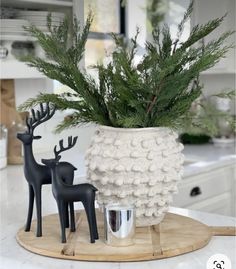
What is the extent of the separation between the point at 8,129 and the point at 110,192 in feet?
4.50

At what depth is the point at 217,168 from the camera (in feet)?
9.36

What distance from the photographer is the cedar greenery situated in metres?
1.20

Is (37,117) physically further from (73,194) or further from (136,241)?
(136,241)

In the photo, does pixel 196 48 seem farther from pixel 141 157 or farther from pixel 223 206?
pixel 223 206

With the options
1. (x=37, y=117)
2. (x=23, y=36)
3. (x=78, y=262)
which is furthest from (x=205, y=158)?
(x=78, y=262)

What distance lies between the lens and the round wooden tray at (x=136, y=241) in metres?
1.15

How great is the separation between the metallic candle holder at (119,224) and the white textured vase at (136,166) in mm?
71

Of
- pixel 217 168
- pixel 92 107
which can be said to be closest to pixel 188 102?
pixel 92 107

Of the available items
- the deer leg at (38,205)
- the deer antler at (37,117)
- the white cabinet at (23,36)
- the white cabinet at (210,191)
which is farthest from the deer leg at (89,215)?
the white cabinet at (210,191)

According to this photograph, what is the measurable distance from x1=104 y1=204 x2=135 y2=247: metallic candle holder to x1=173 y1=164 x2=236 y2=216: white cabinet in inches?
56.0

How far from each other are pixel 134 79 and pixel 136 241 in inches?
14.3

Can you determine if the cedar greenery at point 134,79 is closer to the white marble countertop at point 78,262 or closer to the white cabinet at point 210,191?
the white marble countertop at point 78,262

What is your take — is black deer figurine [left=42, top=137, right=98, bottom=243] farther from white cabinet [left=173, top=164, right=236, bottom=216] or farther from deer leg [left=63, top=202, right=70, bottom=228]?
white cabinet [left=173, top=164, right=236, bottom=216]

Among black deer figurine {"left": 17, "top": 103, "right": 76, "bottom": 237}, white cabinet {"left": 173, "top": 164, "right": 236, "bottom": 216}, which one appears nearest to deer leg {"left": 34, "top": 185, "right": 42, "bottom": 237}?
black deer figurine {"left": 17, "top": 103, "right": 76, "bottom": 237}
